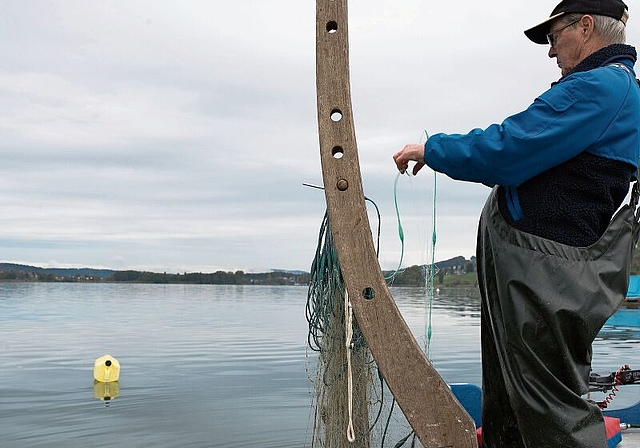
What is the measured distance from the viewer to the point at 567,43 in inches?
110

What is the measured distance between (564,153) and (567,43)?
48cm

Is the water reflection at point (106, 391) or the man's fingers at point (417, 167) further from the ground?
the man's fingers at point (417, 167)

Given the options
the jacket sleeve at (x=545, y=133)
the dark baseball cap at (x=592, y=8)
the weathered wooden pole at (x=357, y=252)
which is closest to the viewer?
the jacket sleeve at (x=545, y=133)

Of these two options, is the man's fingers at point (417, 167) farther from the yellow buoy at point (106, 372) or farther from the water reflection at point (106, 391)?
the yellow buoy at point (106, 372)

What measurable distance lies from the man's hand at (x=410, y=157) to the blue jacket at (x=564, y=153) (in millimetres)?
66

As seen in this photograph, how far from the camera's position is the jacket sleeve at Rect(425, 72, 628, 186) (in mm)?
2545

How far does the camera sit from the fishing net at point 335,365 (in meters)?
4.03

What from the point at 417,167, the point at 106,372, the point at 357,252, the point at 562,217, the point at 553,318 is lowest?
the point at 106,372

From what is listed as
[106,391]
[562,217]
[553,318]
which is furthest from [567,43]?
[106,391]

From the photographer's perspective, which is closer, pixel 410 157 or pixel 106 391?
pixel 410 157

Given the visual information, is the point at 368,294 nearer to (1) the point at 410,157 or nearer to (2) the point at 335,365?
(1) the point at 410,157

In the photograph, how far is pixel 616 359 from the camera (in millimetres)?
23750

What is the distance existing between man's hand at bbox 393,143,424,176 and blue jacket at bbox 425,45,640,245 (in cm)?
7

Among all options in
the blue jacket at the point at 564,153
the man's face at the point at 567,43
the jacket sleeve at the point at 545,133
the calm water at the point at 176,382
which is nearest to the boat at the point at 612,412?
the blue jacket at the point at 564,153
